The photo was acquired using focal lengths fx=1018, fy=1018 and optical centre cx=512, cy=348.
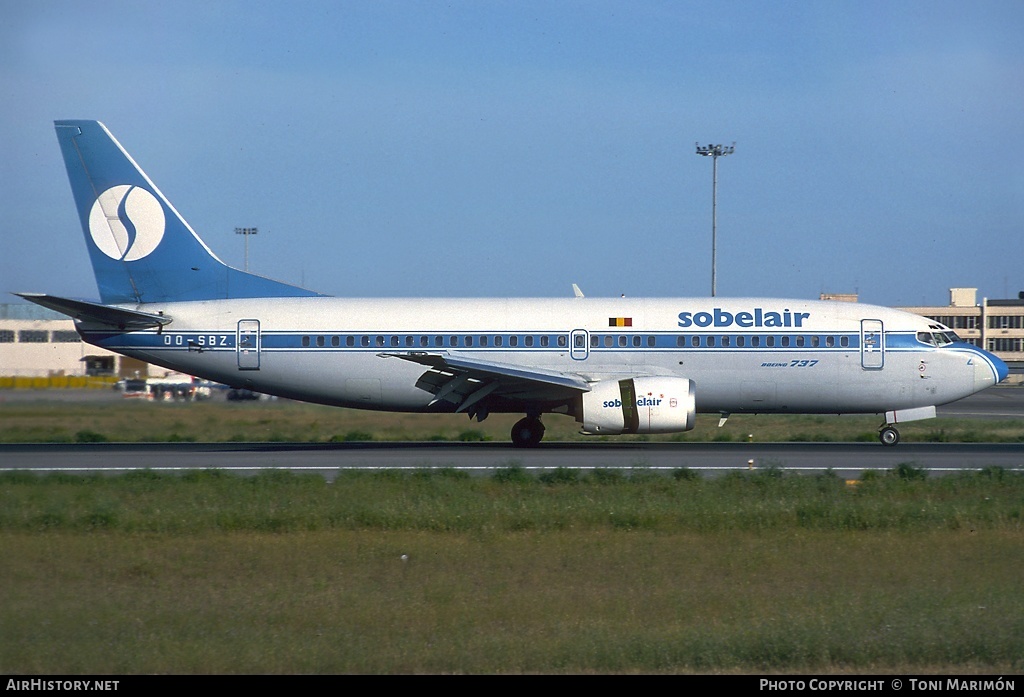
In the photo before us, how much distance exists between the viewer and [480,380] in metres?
22.9

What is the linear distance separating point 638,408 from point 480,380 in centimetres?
361

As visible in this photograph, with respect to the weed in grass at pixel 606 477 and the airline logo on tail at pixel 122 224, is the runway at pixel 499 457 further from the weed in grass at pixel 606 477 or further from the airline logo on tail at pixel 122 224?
the airline logo on tail at pixel 122 224

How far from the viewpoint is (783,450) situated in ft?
75.9

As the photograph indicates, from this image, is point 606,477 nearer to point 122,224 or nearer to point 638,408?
point 638,408

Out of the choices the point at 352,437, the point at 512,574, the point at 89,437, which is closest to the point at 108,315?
the point at 89,437

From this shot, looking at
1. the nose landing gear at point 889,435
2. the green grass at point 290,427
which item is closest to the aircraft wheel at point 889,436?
the nose landing gear at point 889,435

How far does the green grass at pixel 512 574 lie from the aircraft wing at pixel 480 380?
601cm

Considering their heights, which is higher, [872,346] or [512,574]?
[872,346]

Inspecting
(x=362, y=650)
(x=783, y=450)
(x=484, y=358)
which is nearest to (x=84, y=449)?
(x=484, y=358)

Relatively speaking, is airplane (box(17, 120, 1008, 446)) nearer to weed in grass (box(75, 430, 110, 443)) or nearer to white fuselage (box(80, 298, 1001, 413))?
white fuselage (box(80, 298, 1001, 413))

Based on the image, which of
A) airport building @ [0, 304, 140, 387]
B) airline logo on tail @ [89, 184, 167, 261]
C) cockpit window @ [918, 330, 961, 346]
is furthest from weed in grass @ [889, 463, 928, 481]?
airport building @ [0, 304, 140, 387]

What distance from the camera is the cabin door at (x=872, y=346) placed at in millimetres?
23953

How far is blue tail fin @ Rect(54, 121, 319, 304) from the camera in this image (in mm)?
24375
